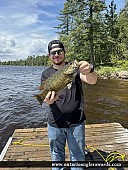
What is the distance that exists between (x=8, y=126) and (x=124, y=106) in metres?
6.64

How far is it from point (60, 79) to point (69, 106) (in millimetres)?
525

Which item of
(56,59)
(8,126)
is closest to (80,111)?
(56,59)

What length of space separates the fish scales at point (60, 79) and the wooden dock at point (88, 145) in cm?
237

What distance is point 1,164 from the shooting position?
Answer: 4.80 metres

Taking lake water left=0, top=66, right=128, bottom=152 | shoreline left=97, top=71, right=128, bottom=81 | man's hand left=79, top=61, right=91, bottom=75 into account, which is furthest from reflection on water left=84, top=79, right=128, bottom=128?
shoreline left=97, top=71, right=128, bottom=81

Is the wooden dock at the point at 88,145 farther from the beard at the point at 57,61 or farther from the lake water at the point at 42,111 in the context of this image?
the beard at the point at 57,61

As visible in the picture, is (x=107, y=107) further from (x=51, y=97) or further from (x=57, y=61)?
(x=51, y=97)

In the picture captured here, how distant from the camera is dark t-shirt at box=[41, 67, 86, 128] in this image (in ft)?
10.8

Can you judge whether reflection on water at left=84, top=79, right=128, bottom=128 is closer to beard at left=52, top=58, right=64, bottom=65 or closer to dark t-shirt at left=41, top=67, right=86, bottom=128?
dark t-shirt at left=41, top=67, right=86, bottom=128

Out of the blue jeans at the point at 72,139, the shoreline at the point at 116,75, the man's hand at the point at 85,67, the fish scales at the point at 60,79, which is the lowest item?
the shoreline at the point at 116,75

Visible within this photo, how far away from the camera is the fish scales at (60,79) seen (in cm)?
291

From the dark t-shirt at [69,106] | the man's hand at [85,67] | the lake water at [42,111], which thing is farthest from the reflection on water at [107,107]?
the man's hand at [85,67]

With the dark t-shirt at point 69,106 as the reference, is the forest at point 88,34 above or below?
above

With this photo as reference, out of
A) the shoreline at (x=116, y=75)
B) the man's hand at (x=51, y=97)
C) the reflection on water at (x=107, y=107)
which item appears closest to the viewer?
the man's hand at (x=51, y=97)
